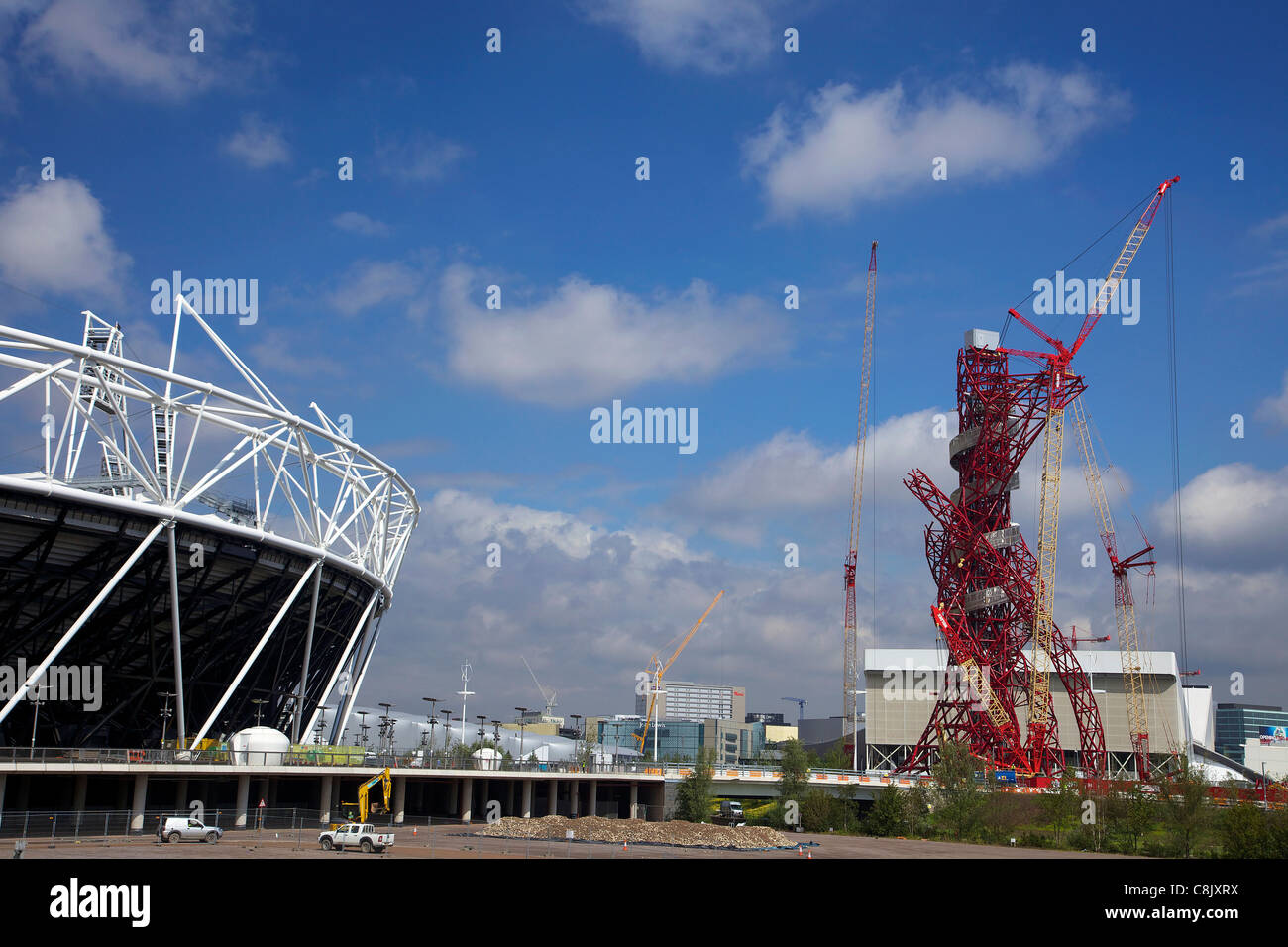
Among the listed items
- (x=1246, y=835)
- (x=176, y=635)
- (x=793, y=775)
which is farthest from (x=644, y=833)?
(x=1246, y=835)

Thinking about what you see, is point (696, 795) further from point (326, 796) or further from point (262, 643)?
point (262, 643)

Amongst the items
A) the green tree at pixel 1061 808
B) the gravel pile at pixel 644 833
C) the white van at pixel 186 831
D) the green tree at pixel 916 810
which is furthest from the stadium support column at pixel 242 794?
the green tree at pixel 1061 808

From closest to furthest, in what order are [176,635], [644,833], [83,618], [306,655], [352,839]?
[352,839], [83,618], [176,635], [644,833], [306,655]

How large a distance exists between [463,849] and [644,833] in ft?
52.2

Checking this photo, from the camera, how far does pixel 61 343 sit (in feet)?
172

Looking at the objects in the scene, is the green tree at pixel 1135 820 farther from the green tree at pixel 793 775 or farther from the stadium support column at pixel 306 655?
the stadium support column at pixel 306 655

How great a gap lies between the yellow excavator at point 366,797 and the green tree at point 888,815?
110ft

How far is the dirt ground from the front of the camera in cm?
4275

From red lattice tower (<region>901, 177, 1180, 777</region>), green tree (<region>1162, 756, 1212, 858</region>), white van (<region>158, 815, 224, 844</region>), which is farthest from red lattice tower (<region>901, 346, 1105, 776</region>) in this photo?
white van (<region>158, 815, 224, 844</region>)

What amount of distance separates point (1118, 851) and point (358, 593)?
51.7 metres

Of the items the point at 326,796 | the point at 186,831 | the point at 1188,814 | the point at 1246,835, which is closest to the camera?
the point at 186,831

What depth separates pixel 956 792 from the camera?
248ft

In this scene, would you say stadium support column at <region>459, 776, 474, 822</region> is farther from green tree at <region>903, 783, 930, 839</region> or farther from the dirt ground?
green tree at <region>903, 783, 930, 839</region>
